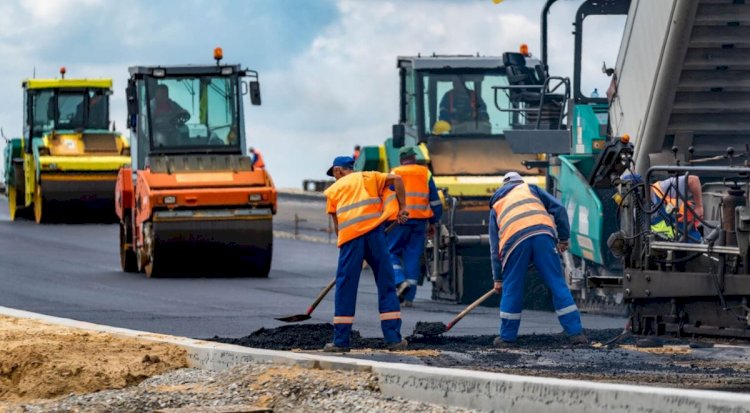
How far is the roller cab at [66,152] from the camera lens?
31047 millimetres

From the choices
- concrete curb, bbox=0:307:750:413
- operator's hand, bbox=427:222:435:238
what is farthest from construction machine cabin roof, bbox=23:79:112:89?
concrete curb, bbox=0:307:750:413

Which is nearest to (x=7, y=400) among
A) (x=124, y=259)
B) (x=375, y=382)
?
(x=375, y=382)

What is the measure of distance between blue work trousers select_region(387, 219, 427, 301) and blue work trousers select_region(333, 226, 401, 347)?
16.5ft

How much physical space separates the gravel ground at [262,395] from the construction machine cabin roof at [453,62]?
11.6 m

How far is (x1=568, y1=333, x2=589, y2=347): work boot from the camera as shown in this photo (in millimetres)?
12859

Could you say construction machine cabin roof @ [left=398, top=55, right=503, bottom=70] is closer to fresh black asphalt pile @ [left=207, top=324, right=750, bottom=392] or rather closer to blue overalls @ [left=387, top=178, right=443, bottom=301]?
blue overalls @ [left=387, top=178, right=443, bottom=301]

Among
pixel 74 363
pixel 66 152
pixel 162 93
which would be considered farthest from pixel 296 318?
pixel 66 152

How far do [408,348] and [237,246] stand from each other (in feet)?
30.4

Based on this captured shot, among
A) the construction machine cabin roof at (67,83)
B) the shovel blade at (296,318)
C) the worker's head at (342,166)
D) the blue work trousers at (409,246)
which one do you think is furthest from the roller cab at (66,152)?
the worker's head at (342,166)

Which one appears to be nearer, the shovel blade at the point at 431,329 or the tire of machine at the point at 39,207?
the shovel blade at the point at 431,329

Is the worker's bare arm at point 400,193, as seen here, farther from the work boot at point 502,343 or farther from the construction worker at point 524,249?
the work boot at point 502,343

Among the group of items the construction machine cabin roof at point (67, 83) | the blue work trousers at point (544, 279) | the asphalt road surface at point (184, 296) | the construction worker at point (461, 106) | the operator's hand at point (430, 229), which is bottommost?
the asphalt road surface at point (184, 296)

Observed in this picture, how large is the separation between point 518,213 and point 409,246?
15.4ft

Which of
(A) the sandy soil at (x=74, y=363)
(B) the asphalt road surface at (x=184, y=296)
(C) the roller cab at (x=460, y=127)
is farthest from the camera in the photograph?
(C) the roller cab at (x=460, y=127)
